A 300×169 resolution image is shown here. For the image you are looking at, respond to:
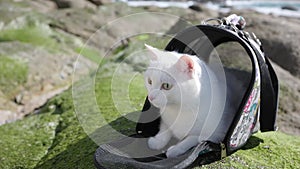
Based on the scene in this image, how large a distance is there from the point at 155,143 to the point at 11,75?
4989mm

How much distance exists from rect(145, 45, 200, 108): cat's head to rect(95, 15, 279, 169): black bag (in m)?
0.37

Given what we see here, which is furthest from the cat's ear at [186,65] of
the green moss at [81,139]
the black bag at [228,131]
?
the green moss at [81,139]

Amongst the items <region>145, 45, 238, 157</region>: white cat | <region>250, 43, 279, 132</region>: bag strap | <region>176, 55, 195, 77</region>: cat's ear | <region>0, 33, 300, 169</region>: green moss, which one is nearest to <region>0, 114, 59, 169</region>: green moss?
<region>0, 33, 300, 169</region>: green moss

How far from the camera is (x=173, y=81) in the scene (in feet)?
7.87

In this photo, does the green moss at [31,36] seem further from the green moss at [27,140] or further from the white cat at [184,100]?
the white cat at [184,100]

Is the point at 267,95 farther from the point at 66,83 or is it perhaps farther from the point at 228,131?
the point at 66,83

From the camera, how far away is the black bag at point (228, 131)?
2.58 m

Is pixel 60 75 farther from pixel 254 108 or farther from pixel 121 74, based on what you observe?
pixel 254 108

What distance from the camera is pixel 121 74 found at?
5.63 metres

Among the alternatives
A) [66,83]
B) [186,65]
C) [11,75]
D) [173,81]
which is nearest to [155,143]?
[173,81]

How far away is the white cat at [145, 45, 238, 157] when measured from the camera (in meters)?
2.40

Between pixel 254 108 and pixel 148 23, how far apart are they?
33.6ft

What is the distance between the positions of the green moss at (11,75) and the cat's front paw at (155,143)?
180 inches

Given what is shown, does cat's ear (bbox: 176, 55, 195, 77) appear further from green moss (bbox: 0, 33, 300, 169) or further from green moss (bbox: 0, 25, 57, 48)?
green moss (bbox: 0, 25, 57, 48)
